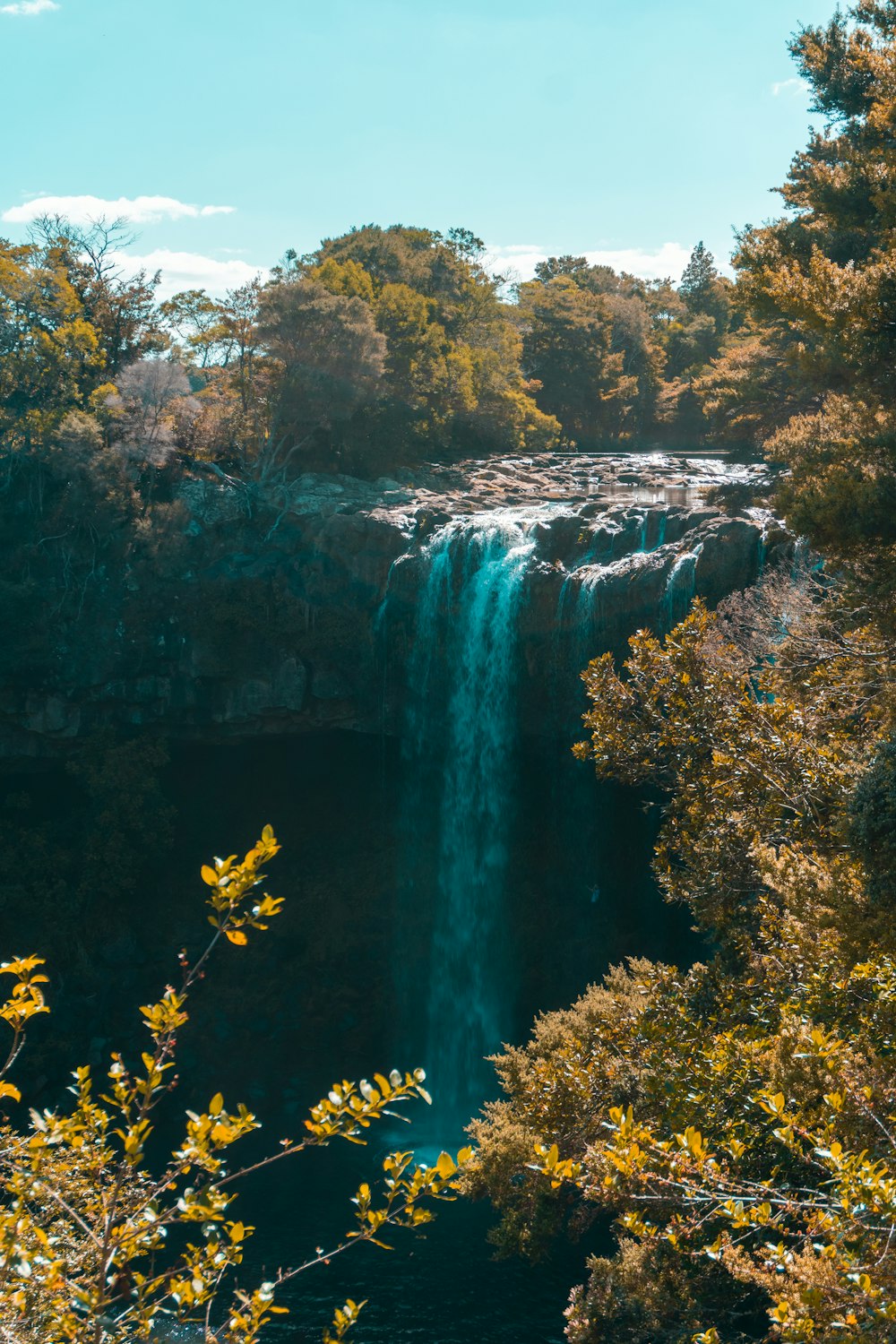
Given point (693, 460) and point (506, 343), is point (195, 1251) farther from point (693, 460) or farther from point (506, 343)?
point (506, 343)

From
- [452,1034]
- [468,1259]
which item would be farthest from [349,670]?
[468,1259]

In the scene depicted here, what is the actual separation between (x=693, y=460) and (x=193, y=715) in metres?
17.1

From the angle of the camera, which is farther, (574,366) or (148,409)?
(574,366)

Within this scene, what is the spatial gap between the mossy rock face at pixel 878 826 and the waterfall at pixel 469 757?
14587mm

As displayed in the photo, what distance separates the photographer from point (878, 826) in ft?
27.2

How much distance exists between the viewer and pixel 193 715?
26766 mm

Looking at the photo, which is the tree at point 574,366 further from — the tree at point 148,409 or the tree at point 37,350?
the tree at point 37,350

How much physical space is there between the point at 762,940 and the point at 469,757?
43.3 ft

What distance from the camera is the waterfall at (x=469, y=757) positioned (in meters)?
23.4

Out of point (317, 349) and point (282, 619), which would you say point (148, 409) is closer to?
point (317, 349)

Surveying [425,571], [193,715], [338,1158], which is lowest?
[338,1158]

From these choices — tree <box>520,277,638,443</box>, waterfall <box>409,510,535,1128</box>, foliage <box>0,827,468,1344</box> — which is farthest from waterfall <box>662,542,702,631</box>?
tree <box>520,277,638,443</box>

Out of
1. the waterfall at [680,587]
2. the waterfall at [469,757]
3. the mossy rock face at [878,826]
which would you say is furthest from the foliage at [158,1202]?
the waterfall at [469,757]

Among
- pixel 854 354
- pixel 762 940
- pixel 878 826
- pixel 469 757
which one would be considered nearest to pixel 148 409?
pixel 469 757
